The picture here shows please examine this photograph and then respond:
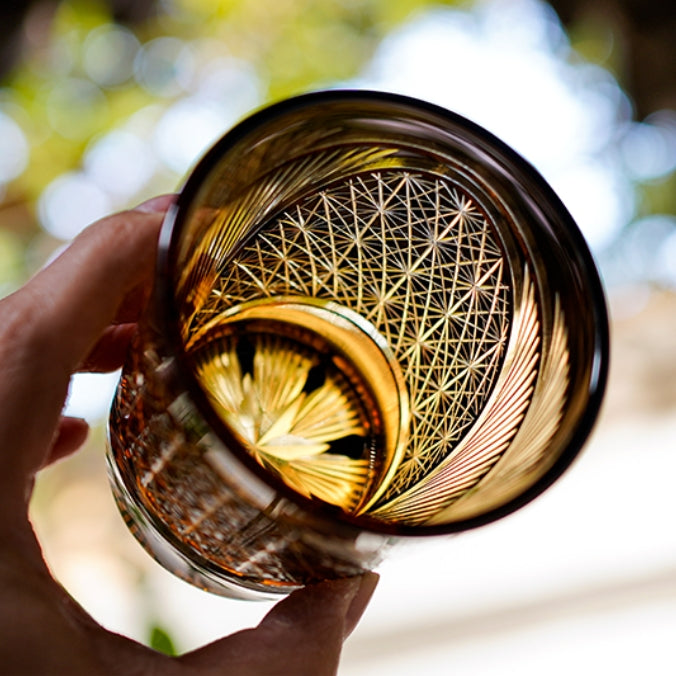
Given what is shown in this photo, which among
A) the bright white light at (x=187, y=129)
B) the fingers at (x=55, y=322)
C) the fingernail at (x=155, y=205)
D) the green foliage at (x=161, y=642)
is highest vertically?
the bright white light at (x=187, y=129)

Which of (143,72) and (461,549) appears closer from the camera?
(461,549)

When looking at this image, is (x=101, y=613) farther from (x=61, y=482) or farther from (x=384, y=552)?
(x=384, y=552)

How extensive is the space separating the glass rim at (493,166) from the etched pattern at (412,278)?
0.04 m

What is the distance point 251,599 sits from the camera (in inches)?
15.9

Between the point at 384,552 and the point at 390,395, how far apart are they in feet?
0.50

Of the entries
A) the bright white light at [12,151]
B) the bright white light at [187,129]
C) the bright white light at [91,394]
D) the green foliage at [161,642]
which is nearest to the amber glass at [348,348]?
the green foliage at [161,642]

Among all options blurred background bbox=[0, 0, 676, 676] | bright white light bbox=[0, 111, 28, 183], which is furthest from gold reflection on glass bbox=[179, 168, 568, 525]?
bright white light bbox=[0, 111, 28, 183]

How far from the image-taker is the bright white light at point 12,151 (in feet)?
3.71

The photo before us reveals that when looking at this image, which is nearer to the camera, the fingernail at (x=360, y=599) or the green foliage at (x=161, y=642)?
the fingernail at (x=360, y=599)

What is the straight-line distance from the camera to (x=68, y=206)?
3.71 ft

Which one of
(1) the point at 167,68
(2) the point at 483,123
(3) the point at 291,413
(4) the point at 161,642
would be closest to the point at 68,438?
(3) the point at 291,413

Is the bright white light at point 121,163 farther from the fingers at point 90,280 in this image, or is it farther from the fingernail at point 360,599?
the fingernail at point 360,599

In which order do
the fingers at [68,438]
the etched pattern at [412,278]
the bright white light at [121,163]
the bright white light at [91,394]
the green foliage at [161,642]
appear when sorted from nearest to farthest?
the etched pattern at [412,278]
the fingers at [68,438]
the green foliage at [161,642]
the bright white light at [91,394]
the bright white light at [121,163]

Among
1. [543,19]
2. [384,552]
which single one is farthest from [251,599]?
[543,19]
